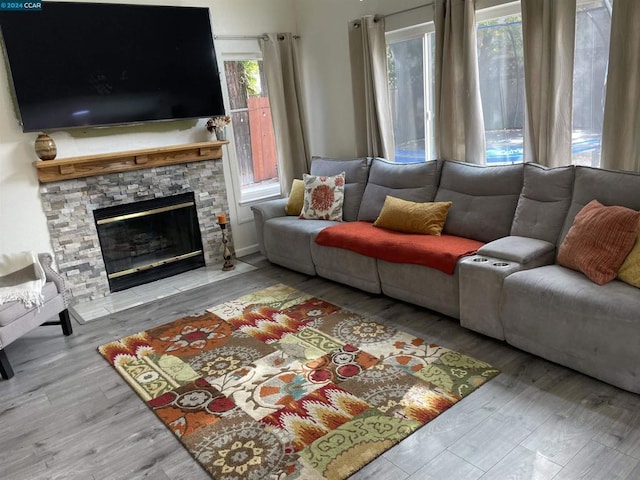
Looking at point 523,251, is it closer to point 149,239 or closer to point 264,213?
point 264,213

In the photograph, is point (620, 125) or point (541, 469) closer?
point (541, 469)

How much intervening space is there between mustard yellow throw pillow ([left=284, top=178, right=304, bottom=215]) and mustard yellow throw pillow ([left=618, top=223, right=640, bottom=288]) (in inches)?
111

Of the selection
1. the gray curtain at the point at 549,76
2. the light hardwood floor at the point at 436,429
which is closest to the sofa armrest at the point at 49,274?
the light hardwood floor at the point at 436,429

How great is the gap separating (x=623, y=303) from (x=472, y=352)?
0.85 meters

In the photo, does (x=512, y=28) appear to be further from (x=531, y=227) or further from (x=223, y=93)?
(x=223, y=93)

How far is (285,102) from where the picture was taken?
5.08 metres

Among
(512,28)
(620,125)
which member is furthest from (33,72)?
(620,125)

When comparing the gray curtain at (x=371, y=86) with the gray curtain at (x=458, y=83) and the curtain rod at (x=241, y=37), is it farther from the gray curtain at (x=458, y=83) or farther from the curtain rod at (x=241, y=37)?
the curtain rod at (x=241, y=37)

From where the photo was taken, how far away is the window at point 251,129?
491cm

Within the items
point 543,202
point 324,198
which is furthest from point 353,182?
point 543,202

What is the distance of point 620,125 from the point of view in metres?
2.92

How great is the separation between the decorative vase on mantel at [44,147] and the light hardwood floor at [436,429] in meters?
1.54

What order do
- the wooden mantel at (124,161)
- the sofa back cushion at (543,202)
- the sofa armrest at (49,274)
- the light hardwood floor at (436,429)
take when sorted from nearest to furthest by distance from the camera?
the light hardwood floor at (436,429) < the sofa back cushion at (543,202) < the sofa armrest at (49,274) < the wooden mantel at (124,161)

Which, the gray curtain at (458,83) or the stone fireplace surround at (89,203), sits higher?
the gray curtain at (458,83)
